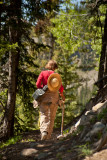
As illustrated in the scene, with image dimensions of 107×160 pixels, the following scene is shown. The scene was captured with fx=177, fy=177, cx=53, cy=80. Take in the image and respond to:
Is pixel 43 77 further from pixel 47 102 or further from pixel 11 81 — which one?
→ pixel 11 81

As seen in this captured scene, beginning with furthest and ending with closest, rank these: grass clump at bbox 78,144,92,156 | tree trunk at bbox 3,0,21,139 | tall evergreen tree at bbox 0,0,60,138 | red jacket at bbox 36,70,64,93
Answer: tree trunk at bbox 3,0,21,139 < tall evergreen tree at bbox 0,0,60,138 < red jacket at bbox 36,70,64,93 < grass clump at bbox 78,144,92,156

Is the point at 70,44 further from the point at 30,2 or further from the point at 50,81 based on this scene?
the point at 50,81

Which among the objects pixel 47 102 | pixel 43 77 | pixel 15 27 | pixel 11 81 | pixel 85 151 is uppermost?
pixel 15 27

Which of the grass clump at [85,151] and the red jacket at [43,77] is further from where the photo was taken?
the red jacket at [43,77]

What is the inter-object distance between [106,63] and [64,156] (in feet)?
20.5

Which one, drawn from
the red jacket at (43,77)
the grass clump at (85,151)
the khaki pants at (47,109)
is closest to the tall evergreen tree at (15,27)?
the red jacket at (43,77)

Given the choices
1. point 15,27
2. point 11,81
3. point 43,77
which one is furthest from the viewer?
point 11,81

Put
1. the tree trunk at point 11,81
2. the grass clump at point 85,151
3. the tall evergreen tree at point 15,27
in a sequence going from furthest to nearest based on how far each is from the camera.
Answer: the tree trunk at point 11,81 < the tall evergreen tree at point 15,27 < the grass clump at point 85,151

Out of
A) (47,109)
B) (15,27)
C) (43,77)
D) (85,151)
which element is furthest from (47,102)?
(15,27)

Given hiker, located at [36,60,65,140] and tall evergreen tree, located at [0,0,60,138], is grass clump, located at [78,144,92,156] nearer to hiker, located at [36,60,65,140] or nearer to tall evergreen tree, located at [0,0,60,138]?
hiker, located at [36,60,65,140]

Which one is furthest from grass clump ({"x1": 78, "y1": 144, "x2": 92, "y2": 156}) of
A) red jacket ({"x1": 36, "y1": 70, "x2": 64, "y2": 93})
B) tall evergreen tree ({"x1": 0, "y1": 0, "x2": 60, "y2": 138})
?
tall evergreen tree ({"x1": 0, "y1": 0, "x2": 60, "y2": 138})

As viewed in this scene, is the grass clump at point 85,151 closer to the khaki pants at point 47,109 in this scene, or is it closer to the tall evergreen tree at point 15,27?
the khaki pants at point 47,109

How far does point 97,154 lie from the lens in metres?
3.09

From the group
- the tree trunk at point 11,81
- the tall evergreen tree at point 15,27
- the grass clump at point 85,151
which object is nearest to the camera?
the grass clump at point 85,151
